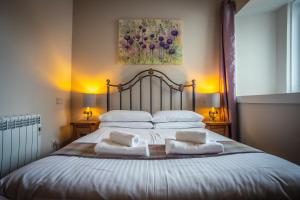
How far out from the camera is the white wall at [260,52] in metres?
2.63

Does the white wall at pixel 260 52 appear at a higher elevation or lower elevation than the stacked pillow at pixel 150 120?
higher

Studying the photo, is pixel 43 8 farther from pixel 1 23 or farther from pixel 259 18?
pixel 259 18

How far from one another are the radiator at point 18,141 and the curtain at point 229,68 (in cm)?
249

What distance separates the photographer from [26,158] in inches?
71.1

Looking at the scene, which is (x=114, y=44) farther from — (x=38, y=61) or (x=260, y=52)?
(x=260, y=52)

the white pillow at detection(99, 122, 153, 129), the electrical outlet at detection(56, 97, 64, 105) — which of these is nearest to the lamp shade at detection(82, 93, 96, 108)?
the electrical outlet at detection(56, 97, 64, 105)

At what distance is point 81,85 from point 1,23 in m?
1.45

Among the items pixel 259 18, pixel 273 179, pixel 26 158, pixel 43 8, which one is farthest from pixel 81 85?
pixel 259 18

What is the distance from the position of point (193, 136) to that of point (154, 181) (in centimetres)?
63

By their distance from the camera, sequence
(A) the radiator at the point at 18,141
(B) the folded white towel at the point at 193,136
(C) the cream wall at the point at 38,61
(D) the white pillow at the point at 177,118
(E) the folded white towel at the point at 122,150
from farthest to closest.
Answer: (D) the white pillow at the point at 177,118 → (C) the cream wall at the point at 38,61 → (A) the radiator at the point at 18,141 → (B) the folded white towel at the point at 193,136 → (E) the folded white towel at the point at 122,150

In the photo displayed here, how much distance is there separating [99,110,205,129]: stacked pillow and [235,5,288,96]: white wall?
0.99 meters

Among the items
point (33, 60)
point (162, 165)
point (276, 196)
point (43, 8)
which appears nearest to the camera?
point (276, 196)

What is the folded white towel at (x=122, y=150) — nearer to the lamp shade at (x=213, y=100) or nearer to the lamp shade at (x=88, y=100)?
the lamp shade at (x=88, y=100)

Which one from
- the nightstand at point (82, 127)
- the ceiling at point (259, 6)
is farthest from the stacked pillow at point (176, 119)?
the ceiling at point (259, 6)
